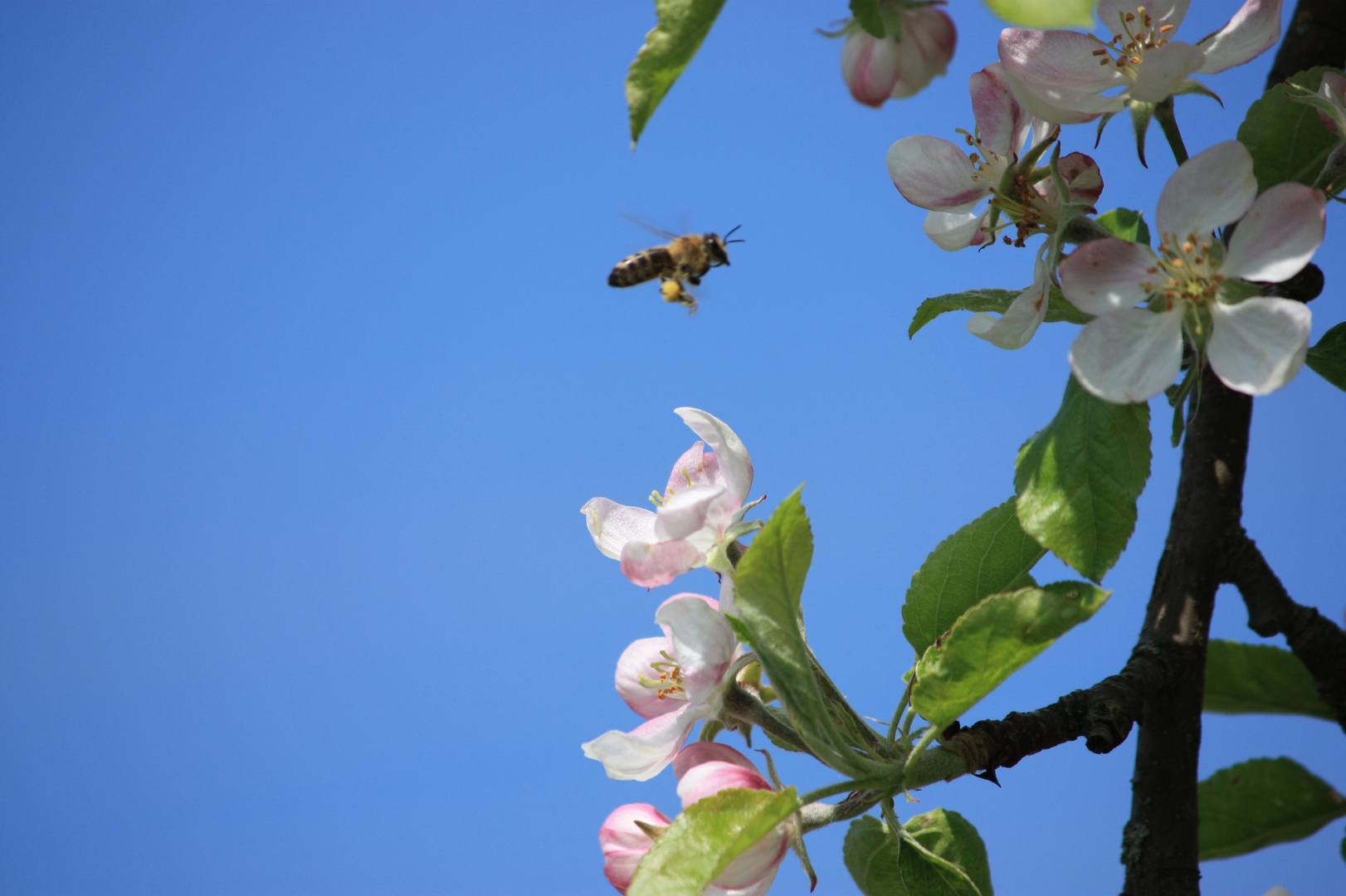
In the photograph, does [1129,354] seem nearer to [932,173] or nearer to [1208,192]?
[1208,192]

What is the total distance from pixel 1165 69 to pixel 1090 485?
0.96 ft

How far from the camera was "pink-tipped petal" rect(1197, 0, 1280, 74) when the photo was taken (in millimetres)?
723

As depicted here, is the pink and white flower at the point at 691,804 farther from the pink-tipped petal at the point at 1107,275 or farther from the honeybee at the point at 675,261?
the honeybee at the point at 675,261

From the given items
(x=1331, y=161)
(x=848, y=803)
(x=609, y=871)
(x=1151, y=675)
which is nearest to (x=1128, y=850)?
(x=1151, y=675)

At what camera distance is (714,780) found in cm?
70

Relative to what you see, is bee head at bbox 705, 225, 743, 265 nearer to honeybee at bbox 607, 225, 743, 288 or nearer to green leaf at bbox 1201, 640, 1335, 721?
honeybee at bbox 607, 225, 743, 288

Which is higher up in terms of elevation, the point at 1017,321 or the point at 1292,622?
the point at 1017,321

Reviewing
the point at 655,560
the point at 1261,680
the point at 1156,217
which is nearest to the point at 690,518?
the point at 655,560

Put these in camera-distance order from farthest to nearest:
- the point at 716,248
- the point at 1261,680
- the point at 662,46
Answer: the point at 716,248 < the point at 1261,680 < the point at 662,46

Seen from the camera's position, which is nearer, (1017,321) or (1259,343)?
(1259,343)

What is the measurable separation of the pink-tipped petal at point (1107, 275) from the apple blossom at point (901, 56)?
0.18 metres

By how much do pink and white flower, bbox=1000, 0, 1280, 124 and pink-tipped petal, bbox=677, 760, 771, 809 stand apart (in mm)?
530

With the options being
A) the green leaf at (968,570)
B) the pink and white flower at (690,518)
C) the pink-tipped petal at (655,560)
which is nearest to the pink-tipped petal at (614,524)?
the pink and white flower at (690,518)

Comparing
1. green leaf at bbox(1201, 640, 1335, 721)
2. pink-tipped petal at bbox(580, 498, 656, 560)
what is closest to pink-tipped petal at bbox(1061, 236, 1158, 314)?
pink-tipped petal at bbox(580, 498, 656, 560)
